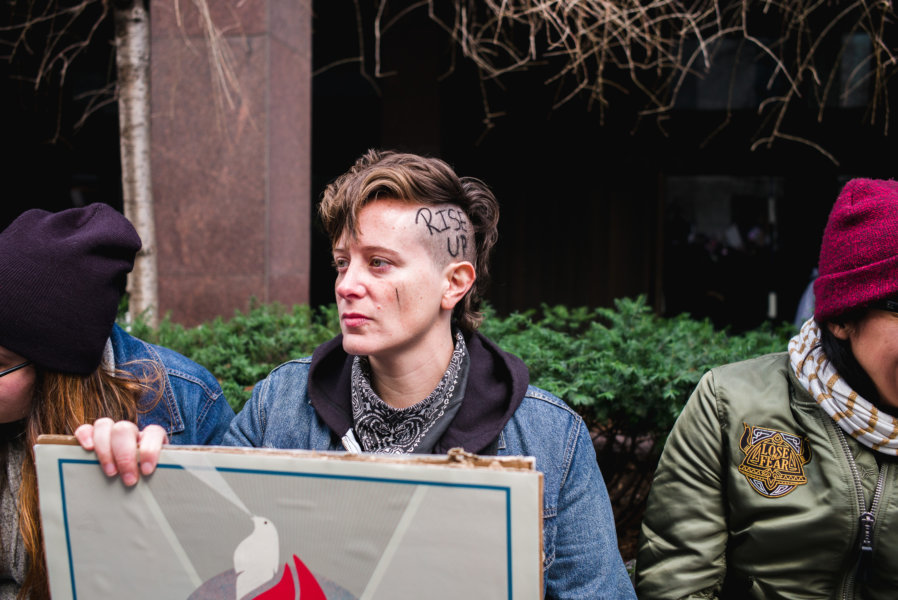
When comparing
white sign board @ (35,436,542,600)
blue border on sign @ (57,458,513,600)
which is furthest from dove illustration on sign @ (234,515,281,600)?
blue border on sign @ (57,458,513,600)

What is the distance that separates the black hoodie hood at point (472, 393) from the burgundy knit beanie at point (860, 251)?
89 centimetres

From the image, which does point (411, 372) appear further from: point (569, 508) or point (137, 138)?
point (137, 138)

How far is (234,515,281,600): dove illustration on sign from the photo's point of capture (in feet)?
4.71

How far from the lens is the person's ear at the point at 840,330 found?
199 cm

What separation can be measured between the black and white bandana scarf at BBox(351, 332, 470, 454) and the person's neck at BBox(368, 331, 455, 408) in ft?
0.10

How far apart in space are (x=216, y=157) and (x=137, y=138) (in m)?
0.94

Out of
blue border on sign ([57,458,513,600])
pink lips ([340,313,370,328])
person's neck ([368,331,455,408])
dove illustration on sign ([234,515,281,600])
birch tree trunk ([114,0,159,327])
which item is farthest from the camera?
birch tree trunk ([114,0,159,327])

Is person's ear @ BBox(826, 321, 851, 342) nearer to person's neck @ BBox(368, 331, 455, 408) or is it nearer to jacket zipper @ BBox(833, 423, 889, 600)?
jacket zipper @ BBox(833, 423, 889, 600)

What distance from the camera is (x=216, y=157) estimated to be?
5344 millimetres

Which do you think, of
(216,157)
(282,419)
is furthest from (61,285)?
(216,157)

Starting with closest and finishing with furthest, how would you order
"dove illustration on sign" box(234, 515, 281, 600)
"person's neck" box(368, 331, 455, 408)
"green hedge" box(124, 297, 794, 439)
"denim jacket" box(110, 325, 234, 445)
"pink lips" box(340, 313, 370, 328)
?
"dove illustration on sign" box(234, 515, 281, 600)
"pink lips" box(340, 313, 370, 328)
"person's neck" box(368, 331, 455, 408)
"denim jacket" box(110, 325, 234, 445)
"green hedge" box(124, 297, 794, 439)

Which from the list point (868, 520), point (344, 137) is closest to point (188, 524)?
point (868, 520)

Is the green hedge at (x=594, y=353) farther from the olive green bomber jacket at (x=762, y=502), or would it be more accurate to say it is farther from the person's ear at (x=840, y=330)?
the person's ear at (x=840, y=330)

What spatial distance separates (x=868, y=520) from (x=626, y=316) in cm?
184
